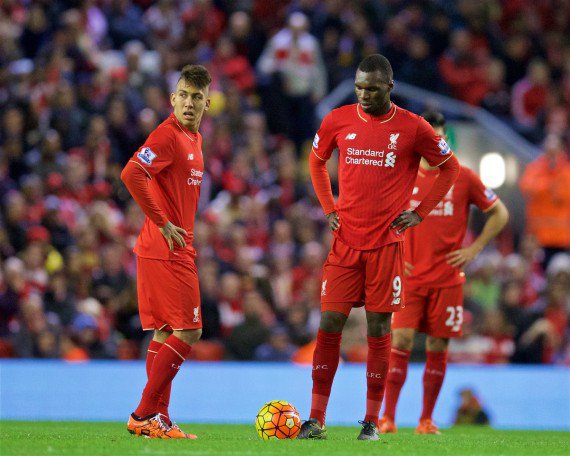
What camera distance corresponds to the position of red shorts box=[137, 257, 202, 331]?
8602mm

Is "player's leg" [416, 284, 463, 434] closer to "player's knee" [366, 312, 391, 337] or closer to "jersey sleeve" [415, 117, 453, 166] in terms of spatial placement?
"player's knee" [366, 312, 391, 337]

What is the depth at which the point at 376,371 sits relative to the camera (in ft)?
29.0

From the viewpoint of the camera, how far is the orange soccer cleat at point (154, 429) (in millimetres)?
8453

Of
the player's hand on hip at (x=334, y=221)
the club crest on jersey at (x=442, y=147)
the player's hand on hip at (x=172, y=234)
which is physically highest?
the club crest on jersey at (x=442, y=147)

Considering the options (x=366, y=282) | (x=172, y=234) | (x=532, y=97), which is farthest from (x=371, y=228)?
(x=532, y=97)

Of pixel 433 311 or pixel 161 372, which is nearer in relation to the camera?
pixel 161 372

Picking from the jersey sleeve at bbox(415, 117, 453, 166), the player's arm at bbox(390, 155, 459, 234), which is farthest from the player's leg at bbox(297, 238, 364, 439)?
the jersey sleeve at bbox(415, 117, 453, 166)

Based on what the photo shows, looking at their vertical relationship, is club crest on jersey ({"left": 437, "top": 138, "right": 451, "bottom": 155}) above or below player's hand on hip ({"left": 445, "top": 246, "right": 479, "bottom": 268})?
above

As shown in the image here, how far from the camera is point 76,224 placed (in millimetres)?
15102

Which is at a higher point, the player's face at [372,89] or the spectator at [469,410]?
the player's face at [372,89]

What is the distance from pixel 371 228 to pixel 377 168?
0.43 m

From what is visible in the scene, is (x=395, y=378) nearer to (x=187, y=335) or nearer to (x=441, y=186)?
(x=441, y=186)

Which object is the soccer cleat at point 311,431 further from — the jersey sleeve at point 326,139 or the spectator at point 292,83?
the spectator at point 292,83

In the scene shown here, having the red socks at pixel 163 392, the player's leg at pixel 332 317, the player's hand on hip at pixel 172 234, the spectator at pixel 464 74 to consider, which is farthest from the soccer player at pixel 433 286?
the spectator at pixel 464 74
